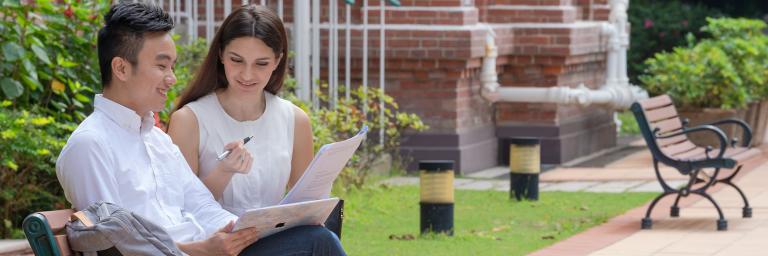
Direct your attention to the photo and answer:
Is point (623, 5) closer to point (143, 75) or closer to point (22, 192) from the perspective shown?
point (22, 192)

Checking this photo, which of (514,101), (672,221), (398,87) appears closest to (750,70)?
(514,101)

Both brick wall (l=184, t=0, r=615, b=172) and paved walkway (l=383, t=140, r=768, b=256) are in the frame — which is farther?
brick wall (l=184, t=0, r=615, b=172)

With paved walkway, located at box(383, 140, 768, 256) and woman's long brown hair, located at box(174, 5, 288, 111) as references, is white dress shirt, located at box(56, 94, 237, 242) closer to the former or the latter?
woman's long brown hair, located at box(174, 5, 288, 111)

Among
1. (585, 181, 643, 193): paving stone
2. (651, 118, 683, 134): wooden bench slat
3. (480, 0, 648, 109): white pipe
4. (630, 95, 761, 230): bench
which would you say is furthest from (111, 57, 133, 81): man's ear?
(480, 0, 648, 109): white pipe

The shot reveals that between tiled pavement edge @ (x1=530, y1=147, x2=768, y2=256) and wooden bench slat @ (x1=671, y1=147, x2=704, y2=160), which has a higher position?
wooden bench slat @ (x1=671, y1=147, x2=704, y2=160)

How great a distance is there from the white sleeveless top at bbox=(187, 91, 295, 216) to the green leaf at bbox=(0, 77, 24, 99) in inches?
109

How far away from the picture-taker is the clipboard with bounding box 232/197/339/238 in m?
4.16

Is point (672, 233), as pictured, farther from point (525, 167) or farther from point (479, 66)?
point (479, 66)

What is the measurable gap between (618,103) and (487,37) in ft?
8.40

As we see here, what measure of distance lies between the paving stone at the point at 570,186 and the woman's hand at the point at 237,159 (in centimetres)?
719

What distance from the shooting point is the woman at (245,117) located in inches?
185

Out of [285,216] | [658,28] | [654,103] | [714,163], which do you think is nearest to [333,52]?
[654,103]

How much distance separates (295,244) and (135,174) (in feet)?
1.86

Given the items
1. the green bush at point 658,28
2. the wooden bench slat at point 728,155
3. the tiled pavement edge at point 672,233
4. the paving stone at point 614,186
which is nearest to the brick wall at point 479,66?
the paving stone at point 614,186
